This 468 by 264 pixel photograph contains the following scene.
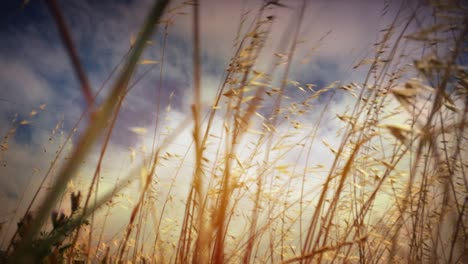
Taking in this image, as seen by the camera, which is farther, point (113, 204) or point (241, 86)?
point (113, 204)

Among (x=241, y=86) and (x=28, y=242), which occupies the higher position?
(x=241, y=86)

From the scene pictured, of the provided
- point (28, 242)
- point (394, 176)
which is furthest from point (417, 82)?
point (394, 176)

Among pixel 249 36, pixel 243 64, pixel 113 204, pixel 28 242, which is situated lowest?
pixel 28 242

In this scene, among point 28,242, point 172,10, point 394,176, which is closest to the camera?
point 28,242

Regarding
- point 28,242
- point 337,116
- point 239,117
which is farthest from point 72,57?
point 337,116

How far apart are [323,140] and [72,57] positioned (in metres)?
1.53

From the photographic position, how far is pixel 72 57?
0.24 meters

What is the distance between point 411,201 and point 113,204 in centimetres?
207

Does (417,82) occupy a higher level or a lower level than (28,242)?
higher

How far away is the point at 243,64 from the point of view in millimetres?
1225

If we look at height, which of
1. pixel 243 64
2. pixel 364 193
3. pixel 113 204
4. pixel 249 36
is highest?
pixel 249 36

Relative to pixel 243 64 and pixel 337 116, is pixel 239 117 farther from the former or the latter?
pixel 337 116

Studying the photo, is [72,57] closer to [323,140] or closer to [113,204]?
[323,140]

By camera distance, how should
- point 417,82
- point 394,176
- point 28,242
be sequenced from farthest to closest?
point 394,176 < point 417,82 < point 28,242
